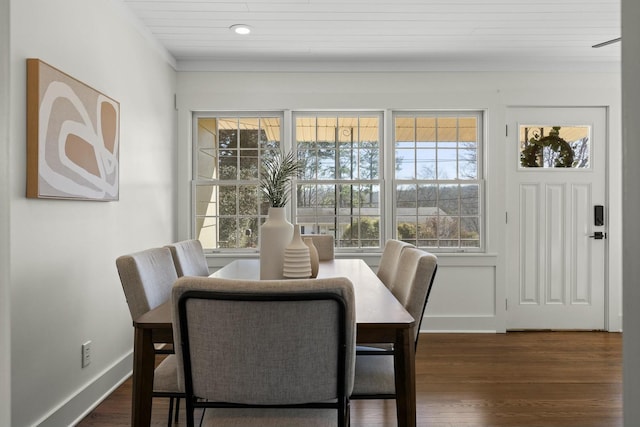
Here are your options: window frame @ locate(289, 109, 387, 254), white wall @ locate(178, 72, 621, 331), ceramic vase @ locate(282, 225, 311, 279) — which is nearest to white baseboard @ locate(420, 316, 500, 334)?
white wall @ locate(178, 72, 621, 331)

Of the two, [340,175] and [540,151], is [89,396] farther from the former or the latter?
[540,151]

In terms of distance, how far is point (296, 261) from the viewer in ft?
6.83

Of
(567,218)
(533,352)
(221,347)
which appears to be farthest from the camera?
(567,218)

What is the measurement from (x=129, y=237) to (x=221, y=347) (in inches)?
78.9

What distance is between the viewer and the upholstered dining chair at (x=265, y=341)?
1.12m

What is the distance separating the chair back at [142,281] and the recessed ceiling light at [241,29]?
1906mm

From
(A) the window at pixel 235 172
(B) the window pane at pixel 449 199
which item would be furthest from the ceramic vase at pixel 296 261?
(B) the window pane at pixel 449 199

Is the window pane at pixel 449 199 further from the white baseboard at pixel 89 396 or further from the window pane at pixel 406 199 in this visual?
the white baseboard at pixel 89 396

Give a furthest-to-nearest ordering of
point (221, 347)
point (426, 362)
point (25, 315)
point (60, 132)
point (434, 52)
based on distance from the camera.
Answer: point (434, 52) < point (426, 362) < point (60, 132) < point (25, 315) < point (221, 347)

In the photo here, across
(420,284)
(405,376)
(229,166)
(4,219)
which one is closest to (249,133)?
(229,166)

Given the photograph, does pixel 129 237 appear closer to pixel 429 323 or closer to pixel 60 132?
pixel 60 132


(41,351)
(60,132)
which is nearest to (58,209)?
(60,132)

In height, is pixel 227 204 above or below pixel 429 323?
above

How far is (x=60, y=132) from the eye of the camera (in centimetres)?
202
